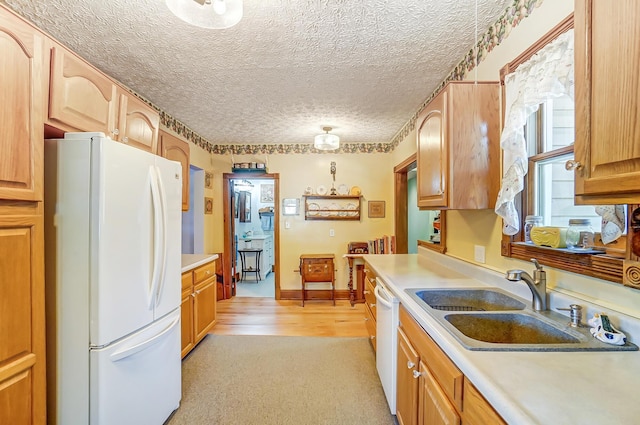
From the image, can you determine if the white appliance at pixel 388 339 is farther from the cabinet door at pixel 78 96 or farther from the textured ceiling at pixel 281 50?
the cabinet door at pixel 78 96

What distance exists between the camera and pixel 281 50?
6.18 feet

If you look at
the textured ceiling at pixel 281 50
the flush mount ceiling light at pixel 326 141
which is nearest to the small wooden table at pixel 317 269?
the flush mount ceiling light at pixel 326 141

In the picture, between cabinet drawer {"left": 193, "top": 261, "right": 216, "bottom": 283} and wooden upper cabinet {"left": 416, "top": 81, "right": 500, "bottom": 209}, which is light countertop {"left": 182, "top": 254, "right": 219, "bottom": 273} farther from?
wooden upper cabinet {"left": 416, "top": 81, "right": 500, "bottom": 209}

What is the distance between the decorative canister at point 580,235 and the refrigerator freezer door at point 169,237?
2037 mm

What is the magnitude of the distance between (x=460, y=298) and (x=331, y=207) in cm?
288

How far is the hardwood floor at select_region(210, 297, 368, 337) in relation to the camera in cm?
315

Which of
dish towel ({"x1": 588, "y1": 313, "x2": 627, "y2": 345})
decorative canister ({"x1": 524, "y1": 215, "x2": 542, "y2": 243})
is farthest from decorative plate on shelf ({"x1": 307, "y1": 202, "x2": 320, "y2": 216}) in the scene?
dish towel ({"x1": 588, "y1": 313, "x2": 627, "y2": 345})

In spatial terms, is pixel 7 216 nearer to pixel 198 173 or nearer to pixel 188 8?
pixel 188 8

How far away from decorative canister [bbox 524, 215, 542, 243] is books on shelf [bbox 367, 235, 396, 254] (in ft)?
8.09

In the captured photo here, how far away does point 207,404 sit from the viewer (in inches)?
76.5

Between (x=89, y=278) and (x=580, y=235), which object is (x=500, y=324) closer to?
(x=580, y=235)

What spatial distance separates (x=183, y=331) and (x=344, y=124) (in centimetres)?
276

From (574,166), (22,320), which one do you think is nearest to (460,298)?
(574,166)

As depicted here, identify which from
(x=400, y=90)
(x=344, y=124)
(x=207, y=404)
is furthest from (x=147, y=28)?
(x=207, y=404)
